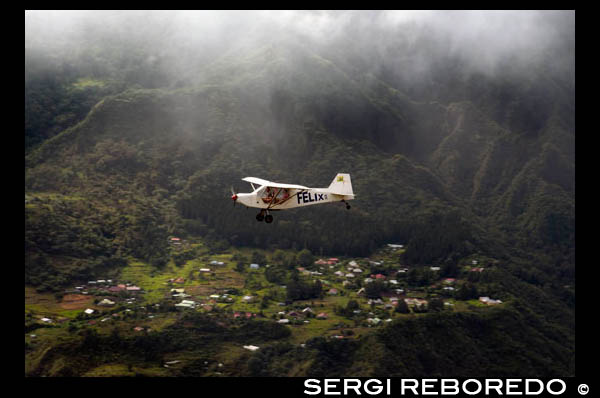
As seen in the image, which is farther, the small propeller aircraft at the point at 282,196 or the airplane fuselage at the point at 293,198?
the airplane fuselage at the point at 293,198

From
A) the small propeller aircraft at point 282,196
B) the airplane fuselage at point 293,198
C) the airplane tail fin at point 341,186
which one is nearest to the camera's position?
the small propeller aircraft at point 282,196

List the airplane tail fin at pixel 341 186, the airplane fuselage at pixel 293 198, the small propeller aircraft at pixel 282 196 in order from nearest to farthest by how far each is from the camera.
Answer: the small propeller aircraft at pixel 282 196 < the airplane fuselage at pixel 293 198 < the airplane tail fin at pixel 341 186

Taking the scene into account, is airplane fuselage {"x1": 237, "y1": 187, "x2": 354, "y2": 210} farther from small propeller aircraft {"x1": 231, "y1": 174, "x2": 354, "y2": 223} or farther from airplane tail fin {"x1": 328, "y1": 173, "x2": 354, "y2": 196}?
airplane tail fin {"x1": 328, "y1": 173, "x2": 354, "y2": 196}

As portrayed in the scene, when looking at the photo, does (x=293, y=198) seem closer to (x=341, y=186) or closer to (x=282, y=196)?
(x=282, y=196)

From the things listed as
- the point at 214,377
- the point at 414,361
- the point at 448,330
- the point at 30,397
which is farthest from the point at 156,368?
the point at 448,330

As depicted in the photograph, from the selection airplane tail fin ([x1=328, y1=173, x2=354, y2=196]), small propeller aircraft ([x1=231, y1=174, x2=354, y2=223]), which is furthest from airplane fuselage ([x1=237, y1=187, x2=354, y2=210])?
airplane tail fin ([x1=328, y1=173, x2=354, y2=196])

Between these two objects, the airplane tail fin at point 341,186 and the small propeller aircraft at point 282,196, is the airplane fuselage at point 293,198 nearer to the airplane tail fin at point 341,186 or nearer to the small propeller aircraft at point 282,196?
the small propeller aircraft at point 282,196

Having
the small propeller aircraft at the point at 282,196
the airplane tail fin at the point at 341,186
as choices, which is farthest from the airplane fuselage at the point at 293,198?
the airplane tail fin at the point at 341,186

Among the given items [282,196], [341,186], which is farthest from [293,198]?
[341,186]

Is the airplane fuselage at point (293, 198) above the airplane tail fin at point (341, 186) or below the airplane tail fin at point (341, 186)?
below
